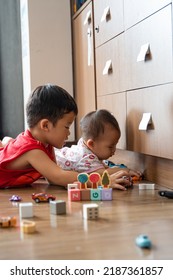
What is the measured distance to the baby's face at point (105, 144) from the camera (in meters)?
1.55

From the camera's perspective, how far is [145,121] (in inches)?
55.8

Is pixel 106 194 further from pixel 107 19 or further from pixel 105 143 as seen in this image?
pixel 107 19

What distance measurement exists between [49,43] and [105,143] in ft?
3.57

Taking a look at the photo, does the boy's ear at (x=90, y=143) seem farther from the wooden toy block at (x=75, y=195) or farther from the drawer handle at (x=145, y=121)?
the wooden toy block at (x=75, y=195)

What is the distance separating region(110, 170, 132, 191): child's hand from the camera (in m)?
1.32

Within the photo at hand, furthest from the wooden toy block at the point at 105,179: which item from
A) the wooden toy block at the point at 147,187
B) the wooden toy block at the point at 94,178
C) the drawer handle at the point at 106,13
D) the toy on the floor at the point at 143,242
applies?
the drawer handle at the point at 106,13

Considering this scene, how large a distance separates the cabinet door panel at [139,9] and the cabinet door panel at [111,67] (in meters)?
0.09

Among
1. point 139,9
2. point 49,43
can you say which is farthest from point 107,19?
point 49,43

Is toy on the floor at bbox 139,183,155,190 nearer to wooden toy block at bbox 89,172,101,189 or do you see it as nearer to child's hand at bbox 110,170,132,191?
child's hand at bbox 110,170,132,191
